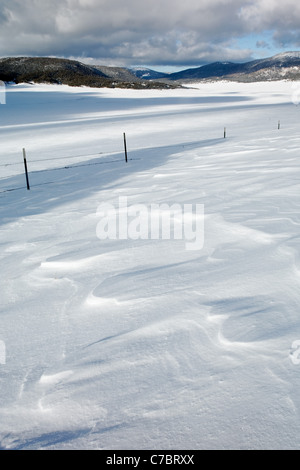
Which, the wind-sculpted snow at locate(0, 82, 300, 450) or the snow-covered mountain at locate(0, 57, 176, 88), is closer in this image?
the wind-sculpted snow at locate(0, 82, 300, 450)

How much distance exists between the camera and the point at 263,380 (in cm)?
183

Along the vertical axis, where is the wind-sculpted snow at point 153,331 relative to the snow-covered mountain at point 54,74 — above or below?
below

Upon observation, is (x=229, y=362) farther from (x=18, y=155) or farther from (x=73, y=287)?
(x=18, y=155)

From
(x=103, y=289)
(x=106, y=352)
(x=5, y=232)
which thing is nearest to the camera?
(x=106, y=352)

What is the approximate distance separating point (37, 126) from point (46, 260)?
20.8 metres

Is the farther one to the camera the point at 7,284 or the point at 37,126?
the point at 37,126

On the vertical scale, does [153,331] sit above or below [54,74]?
below

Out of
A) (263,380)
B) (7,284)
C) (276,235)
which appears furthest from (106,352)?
(276,235)

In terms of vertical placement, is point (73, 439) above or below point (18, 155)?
below

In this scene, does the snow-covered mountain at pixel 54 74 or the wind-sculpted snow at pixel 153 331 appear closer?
the wind-sculpted snow at pixel 153 331

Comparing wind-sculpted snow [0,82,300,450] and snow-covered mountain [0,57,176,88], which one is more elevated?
snow-covered mountain [0,57,176,88]

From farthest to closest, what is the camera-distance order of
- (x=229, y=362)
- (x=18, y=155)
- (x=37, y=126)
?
(x=37, y=126), (x=18, y=155), (x=229, y=362)

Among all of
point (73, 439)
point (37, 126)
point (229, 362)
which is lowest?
point (73, 439)

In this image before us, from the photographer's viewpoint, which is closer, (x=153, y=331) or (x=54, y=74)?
(x=153, y=331)
